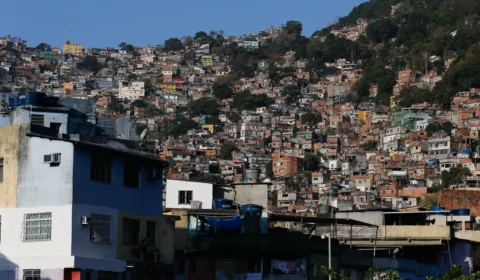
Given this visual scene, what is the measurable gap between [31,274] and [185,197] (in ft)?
52.6

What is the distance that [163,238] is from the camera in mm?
35156

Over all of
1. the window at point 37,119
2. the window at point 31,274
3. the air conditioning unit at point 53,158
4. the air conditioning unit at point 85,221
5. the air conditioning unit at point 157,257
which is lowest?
the window at point 31,274

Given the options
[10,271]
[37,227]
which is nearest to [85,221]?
[37,227]

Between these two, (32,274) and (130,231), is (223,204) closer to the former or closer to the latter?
(130,231)

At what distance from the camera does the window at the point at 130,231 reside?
33656mm

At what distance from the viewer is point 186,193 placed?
46.9 metres

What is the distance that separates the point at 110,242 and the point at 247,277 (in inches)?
257

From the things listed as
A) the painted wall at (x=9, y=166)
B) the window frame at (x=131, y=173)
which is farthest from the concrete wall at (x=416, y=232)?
the painted wall at (x=9, y=166)

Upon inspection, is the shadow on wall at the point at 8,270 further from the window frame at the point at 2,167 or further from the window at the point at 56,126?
the window at the point at 56,126

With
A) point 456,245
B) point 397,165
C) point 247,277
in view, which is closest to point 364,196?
point 397,165

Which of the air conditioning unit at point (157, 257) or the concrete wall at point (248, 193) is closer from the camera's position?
the air conditioning unit at point (157, 257)

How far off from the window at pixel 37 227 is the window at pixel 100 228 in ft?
3.61

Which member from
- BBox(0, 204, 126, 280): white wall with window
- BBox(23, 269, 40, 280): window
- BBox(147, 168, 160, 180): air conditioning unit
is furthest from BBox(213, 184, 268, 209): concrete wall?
BBox(23, 269, 40, 280): window

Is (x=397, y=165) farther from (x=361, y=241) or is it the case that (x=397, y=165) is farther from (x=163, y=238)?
(x=163, y=238)
